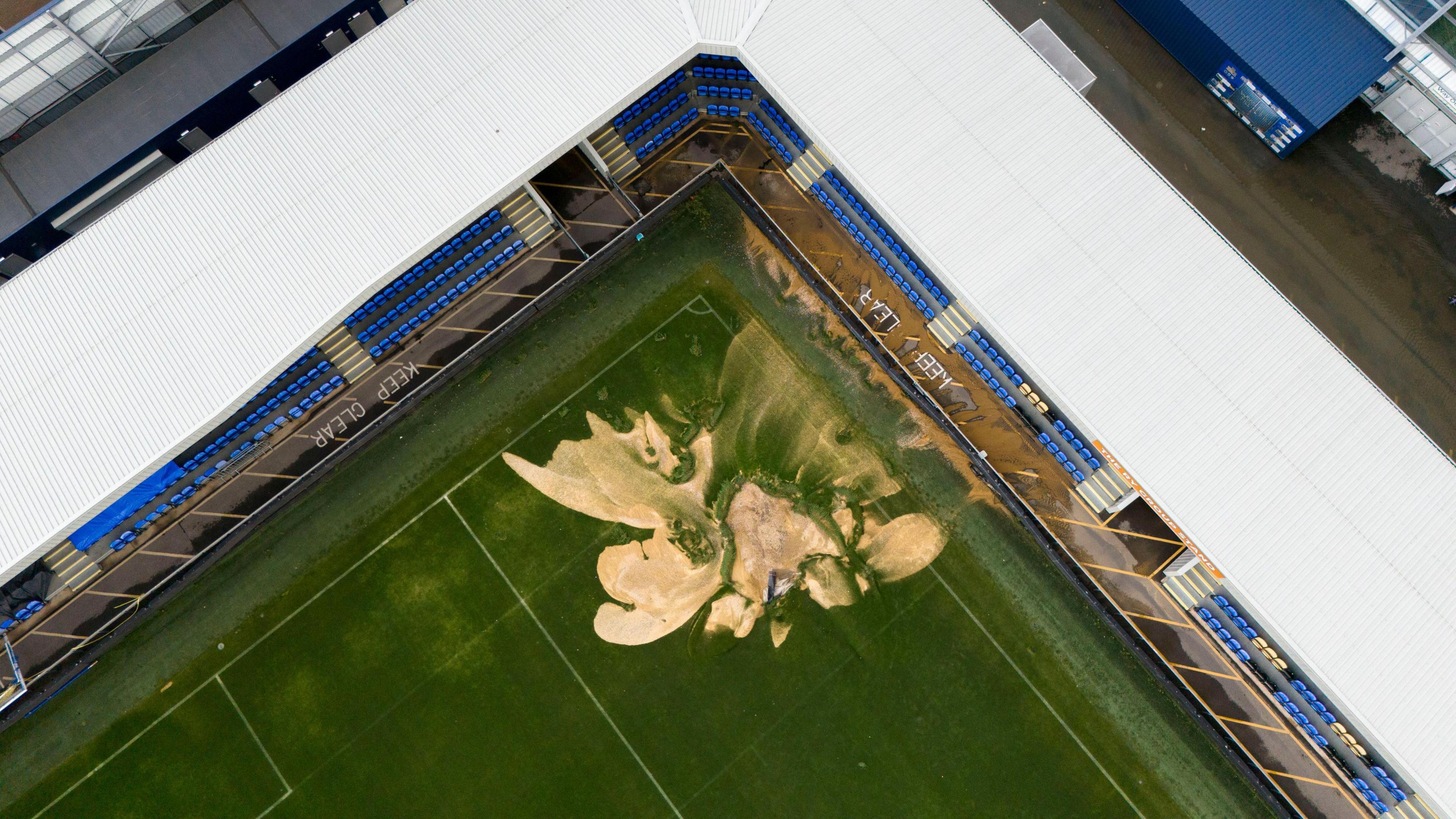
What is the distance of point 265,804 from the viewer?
129 ft

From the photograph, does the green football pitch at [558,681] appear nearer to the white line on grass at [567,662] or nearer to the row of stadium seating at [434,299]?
the white line on grass at [567,662]

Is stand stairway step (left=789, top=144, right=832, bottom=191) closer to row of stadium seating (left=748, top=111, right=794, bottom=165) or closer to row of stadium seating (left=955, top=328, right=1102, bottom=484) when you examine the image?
row of stadium seating (left=748, top=111, right=794, bottom=165)

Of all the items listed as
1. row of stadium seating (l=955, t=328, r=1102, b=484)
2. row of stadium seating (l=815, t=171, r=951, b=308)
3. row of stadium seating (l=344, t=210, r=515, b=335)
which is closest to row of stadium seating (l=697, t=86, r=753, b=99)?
row of stadium seating (l=815, t=171, r=951, b=308)

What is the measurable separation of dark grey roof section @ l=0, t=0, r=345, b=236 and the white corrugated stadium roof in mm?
5320

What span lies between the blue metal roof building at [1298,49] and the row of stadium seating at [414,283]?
4012 cm

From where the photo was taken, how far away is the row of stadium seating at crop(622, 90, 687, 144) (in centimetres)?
4381

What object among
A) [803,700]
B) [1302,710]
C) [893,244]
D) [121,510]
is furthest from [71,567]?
[1302,710]

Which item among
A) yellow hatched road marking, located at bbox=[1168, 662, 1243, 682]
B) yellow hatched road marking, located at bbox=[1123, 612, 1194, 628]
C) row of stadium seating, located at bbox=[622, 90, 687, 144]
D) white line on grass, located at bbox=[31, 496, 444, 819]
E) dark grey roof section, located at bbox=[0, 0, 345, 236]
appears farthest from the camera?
row of stadium seating, located at bbox=[622, 90, 687, 144]

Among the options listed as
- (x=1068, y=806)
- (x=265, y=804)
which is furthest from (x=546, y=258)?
(x=1068, y=806)

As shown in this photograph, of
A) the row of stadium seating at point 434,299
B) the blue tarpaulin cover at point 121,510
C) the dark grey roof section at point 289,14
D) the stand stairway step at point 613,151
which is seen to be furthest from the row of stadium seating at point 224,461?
the stand stairway step at point 613,151

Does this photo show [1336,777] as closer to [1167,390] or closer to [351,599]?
[1167,390]

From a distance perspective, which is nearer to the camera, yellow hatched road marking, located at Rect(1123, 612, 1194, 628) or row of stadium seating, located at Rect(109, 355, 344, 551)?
yellow hatched road marking, located at Rect(1123, 612, 1194, 628)

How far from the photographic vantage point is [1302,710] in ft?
129

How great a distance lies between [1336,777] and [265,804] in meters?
55.4
